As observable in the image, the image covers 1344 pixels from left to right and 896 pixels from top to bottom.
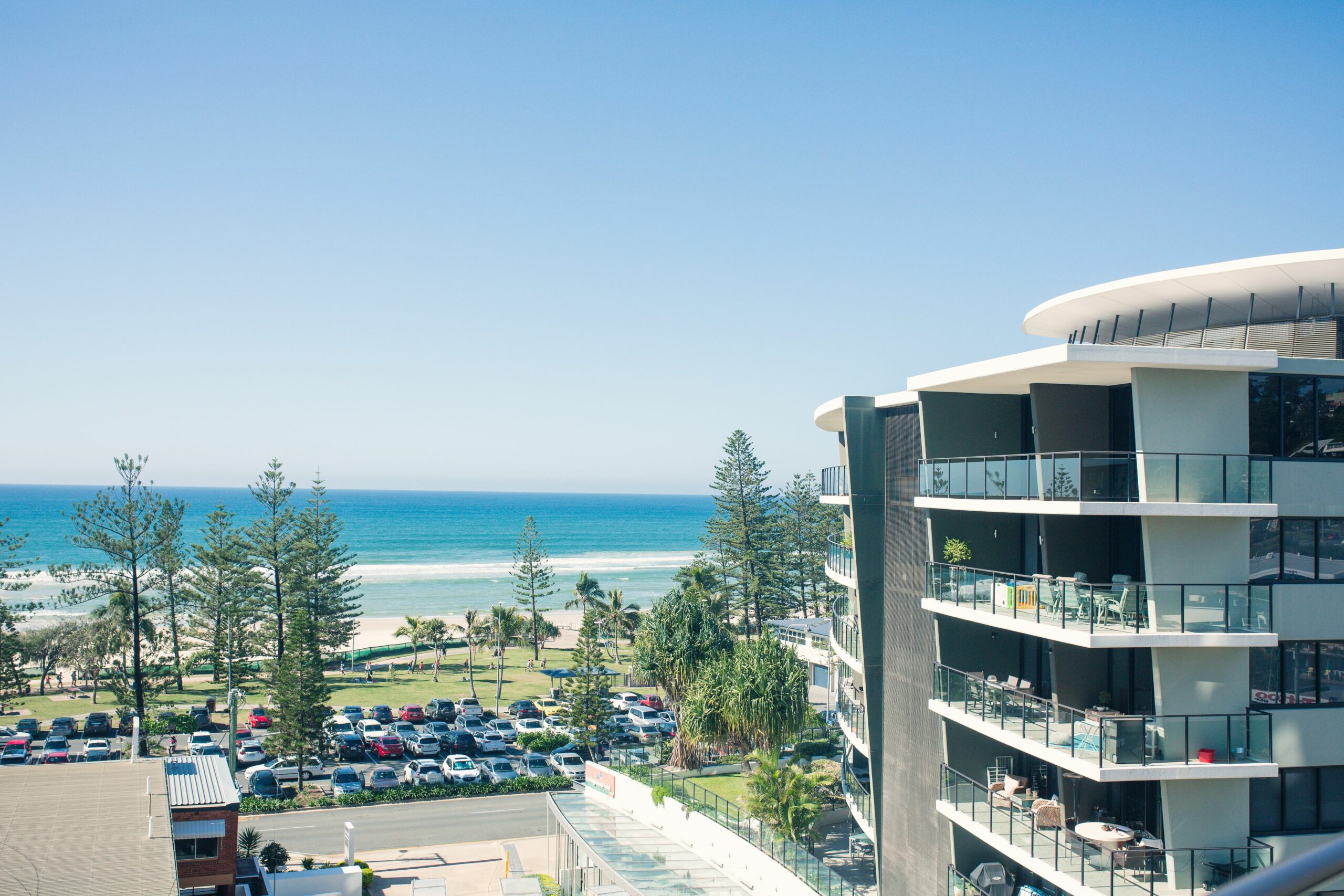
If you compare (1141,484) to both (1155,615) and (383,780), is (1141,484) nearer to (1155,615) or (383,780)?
(1155,615)

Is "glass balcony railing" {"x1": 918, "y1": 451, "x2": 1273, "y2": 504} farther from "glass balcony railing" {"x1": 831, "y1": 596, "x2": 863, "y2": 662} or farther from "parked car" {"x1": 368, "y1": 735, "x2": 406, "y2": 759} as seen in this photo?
"parked car" {"x1": 368, "y1": 735, "x2": 406, "y2": 759}

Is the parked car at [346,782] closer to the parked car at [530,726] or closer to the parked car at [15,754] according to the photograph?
the parked car at [530,726]

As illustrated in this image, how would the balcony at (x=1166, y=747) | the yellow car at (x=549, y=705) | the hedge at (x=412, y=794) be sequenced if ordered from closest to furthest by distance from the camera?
the balcony at (x=1166, y=747) → the hedge at (x=412, y=794) → the yellow car at (x=549, y=705)

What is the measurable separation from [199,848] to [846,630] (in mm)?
12502

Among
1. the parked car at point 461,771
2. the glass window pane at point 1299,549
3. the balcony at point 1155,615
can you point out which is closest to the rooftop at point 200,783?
the parked car at point 461,771

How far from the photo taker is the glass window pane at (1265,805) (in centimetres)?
1248

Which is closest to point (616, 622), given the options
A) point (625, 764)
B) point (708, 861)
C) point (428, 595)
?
point (625, 764)

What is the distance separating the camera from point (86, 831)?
1508 cm

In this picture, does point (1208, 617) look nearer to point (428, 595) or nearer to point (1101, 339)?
point (1101, 339)

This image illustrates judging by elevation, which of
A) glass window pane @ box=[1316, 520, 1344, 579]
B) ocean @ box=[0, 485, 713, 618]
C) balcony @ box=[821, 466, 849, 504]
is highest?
balcony @ box=[821, 466, 849, 504]

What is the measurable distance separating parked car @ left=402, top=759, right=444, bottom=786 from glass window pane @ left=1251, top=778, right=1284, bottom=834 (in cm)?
2306

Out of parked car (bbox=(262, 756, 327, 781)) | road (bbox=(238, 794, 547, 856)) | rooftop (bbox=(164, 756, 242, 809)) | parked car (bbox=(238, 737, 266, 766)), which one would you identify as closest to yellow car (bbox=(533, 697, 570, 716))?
road (bbox=(238, 794, 547, 856))

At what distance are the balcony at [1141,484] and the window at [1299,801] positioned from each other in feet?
11.7

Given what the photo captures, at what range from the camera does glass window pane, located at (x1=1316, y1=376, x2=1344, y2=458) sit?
40.7ft
